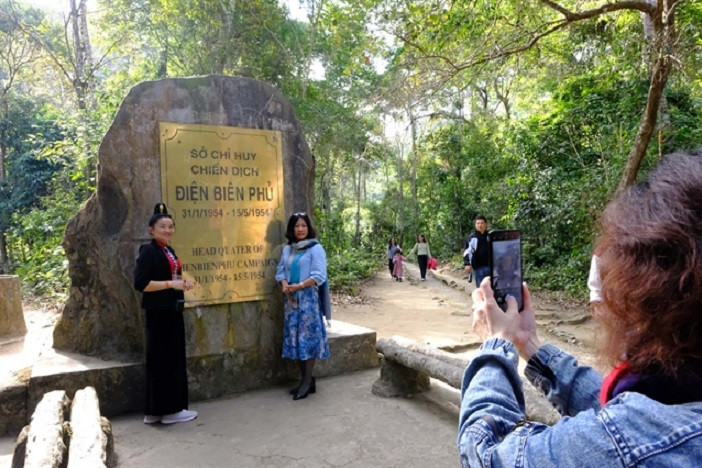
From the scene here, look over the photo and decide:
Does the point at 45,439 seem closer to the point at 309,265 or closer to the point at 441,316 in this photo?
the point at 309,265

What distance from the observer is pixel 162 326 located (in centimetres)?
357

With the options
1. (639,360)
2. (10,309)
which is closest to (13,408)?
(10,309)

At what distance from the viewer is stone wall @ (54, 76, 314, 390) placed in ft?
12.9

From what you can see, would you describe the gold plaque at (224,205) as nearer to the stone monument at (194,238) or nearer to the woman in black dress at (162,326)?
the stone monument at (194,238)

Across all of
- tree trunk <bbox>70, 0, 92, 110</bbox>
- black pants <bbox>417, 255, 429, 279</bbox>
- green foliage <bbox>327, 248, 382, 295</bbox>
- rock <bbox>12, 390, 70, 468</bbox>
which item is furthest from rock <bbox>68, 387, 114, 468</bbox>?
black pants <bbox>417, 255, 429, 279</bbox>

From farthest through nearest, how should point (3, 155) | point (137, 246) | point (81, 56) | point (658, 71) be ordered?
1. point (3, 155)
2. point (81, 56)
3. point (658, 71)
4. point (137, 246)

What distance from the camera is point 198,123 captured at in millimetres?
4191

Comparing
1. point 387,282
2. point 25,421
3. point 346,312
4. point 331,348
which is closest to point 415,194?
point 387,282

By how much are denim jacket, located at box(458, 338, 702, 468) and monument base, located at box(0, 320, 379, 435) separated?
11.5 feet

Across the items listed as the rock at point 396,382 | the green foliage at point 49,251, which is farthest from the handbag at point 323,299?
the green foliage at point 49,251

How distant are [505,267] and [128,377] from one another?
345 cm

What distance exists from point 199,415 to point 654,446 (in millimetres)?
3636

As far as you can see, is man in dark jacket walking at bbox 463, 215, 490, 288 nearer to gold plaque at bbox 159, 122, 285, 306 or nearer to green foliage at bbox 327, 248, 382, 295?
gold plaque at bbox 159, 122, 285, 306

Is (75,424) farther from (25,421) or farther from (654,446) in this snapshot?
(654,446)
